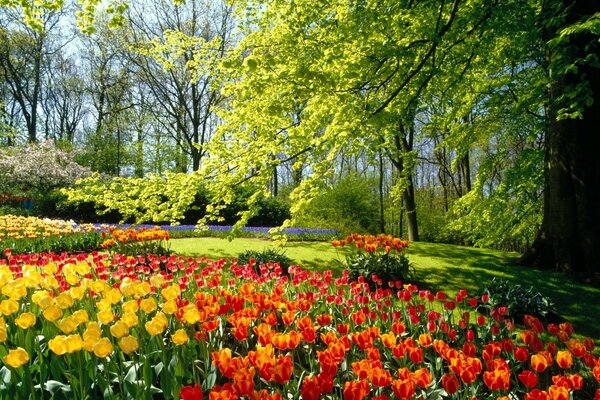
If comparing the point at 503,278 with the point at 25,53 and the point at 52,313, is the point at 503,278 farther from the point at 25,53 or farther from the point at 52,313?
the point at 25,53

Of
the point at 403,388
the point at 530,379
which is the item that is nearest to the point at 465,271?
the point at 530,379

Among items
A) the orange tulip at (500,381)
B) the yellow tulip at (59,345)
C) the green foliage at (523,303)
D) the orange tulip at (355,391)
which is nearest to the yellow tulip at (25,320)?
the yellow tulip at (59,345)

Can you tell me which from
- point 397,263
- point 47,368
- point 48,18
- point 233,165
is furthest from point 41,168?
point 47,368

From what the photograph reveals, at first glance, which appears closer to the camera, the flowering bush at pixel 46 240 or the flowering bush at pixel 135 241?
the flowering bush at pixel 135 241

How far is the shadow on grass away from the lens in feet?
20.1

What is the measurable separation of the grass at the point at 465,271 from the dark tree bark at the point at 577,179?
0.55 metres

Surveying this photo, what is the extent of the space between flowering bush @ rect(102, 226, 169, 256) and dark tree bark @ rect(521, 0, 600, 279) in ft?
26.2

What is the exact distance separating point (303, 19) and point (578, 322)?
6.86 m

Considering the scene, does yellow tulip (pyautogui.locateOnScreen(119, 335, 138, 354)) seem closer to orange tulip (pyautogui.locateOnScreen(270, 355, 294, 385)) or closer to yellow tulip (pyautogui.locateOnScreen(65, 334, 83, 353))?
yellow tulip (pyautogui.locateOnScreen(65, 334, 83, 353))

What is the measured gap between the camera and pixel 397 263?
26.3ft

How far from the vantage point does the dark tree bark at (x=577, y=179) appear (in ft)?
25.4

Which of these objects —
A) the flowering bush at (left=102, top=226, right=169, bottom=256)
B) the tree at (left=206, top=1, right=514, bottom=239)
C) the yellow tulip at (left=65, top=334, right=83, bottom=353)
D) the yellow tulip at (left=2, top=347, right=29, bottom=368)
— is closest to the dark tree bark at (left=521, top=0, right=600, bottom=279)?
the tree at (left=206, top=1, right=514, bottom=239)

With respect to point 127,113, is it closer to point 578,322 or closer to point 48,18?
point 48,18

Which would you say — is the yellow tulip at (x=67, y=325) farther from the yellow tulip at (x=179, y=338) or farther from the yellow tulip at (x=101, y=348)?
the yellow tulip at (x=179, y=338)
